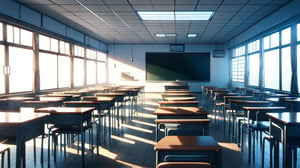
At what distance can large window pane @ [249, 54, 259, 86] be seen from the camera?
9.62m

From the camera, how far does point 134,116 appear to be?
7184 mm

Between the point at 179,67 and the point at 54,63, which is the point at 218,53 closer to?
the point at 179,67

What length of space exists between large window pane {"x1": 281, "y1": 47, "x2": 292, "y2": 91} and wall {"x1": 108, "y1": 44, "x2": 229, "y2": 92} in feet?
24.5

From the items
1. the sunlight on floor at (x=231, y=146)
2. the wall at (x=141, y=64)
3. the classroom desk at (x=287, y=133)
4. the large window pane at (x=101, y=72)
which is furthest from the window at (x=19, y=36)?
the wall at (x=141, y=64)

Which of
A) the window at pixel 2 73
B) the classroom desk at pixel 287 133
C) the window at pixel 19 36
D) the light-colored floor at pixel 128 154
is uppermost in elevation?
the window at pixel 19 36

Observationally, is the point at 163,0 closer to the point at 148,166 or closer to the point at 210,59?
the point at 148,166

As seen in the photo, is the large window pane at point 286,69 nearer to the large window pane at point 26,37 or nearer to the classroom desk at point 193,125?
the classroom desk at point 193,125

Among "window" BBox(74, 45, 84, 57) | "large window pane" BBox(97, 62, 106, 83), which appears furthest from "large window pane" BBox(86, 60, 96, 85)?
"window" BBox(74, 45, 84, 57)

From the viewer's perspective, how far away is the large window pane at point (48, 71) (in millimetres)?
7666

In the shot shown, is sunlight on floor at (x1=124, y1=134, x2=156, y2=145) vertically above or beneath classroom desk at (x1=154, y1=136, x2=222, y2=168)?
beneath

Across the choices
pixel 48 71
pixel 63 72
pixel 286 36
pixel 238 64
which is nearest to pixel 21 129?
pixel 48 71

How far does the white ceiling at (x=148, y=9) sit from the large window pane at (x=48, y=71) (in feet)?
4.12

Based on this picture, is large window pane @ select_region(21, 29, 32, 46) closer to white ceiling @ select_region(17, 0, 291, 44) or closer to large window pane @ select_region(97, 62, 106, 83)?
white ceiling @ select_region(17, 0, 291, 44)

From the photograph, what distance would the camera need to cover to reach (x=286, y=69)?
704 centimetres
